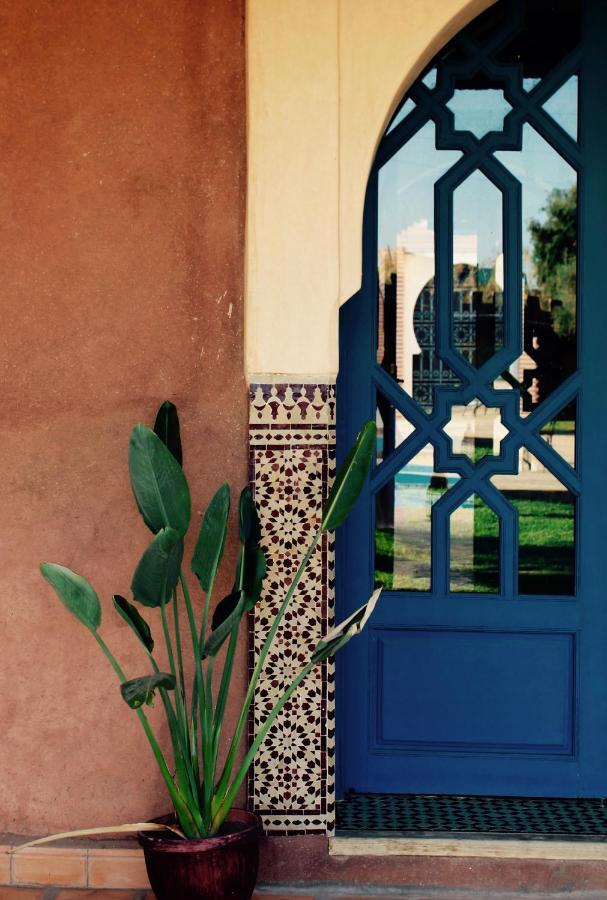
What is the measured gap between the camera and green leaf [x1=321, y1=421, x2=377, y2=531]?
3.01 metres

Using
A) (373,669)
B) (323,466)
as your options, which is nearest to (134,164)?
(323,466)

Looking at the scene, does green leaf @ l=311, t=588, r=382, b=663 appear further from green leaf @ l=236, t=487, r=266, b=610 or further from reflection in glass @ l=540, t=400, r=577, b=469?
reflection in glass @ l=540, t=400, r=577, b=469

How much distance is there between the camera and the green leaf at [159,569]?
2838 millimetres

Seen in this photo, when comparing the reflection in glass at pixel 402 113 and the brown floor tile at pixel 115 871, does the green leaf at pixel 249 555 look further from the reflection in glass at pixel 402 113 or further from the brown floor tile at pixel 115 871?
the reflection in glass at pixel 402 113

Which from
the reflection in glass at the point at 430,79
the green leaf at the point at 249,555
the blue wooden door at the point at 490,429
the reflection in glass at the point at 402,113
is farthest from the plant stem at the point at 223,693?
the reflection in glass at the point at 430,79

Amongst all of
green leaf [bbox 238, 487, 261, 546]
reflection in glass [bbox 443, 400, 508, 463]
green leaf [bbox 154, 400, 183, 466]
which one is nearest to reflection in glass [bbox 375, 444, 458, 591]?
reflection in glass [bbox 443, 400, 508, 463]

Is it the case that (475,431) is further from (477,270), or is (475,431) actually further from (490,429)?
(477,270)

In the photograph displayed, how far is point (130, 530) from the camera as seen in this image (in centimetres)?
345

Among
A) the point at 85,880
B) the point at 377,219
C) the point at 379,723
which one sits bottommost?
the point at 85,880

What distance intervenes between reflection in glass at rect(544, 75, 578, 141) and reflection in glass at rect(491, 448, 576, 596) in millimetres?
1108

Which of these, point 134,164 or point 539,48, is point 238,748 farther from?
point 539,48

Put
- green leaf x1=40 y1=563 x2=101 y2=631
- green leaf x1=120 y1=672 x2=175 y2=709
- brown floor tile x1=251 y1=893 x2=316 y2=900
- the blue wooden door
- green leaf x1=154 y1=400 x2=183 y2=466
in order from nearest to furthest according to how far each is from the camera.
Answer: green leaf x1=120 y1=672 x2=175 y2=709 < green leaf x1=40 y1=563 x2=101 y2=631 < green leaf x1=154 y1=400 x2=183 y2=466 < brown floor tile x1=251 y1=893 x2=316 y2=900 < the blue wooden door

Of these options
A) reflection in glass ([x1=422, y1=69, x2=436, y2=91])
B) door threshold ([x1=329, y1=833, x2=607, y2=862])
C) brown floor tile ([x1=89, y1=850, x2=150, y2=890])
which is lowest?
brown floor tile ([x1=89, y1=850, x2=150, y2=890])

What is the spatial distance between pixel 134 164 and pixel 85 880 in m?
2.18
